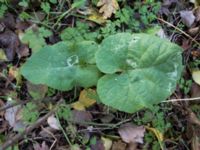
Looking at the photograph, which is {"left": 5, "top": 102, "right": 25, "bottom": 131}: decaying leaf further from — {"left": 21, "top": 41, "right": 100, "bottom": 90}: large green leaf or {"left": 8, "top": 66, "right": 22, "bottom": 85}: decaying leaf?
{"left": 21, "top": 41, "right": 100, "bottom": 90}: large green leaf

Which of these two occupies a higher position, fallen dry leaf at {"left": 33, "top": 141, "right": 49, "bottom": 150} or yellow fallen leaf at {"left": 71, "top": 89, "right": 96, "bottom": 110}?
yellow fallen leaf at {"left": 71, "top": 89, "right": 96, "bottom": 110}

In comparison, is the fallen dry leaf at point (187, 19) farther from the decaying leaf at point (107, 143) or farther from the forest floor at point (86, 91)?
the decaying leaf at point (107, 143)

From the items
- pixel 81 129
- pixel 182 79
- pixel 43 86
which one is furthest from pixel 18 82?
pixel 182 79

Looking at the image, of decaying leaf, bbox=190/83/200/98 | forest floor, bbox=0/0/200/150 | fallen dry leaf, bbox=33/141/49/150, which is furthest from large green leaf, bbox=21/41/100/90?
decaying leaf, bbox=190/83/200/98

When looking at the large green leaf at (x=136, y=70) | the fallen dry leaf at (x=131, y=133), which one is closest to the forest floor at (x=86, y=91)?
the fallen dry leaf at (x=131, y=133)

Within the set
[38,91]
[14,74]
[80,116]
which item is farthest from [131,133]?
[14,74]

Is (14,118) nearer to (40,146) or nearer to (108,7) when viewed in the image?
(40,146)
